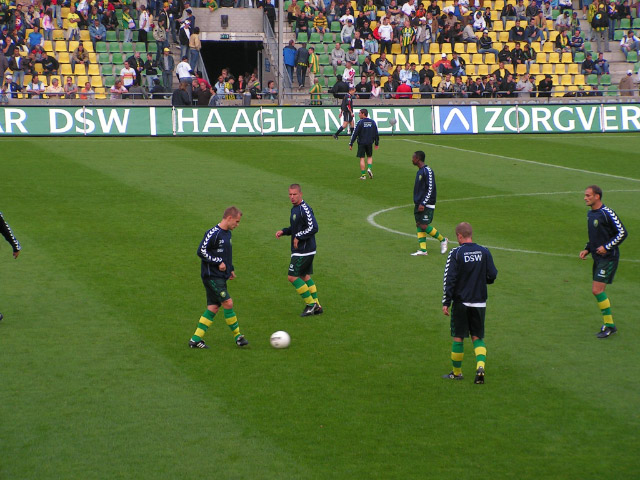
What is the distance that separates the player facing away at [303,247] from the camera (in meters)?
13.8

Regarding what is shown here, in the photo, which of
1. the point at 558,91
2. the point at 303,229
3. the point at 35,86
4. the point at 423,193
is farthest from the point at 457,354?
the point at 558,91

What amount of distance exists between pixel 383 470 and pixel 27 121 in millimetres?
29243

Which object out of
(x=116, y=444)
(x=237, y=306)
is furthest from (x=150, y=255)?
(x=116, y=444)

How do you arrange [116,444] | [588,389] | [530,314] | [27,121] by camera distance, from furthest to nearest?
[27,121] → [530,314] → [588,389] → [116,444]

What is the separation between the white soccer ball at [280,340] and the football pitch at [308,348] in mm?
130

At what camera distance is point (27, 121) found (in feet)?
115

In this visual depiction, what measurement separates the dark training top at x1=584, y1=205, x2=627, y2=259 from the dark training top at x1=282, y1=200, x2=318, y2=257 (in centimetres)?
388

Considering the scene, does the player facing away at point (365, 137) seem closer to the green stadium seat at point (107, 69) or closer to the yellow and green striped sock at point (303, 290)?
the yellow and green striped sock at point (303, 290)

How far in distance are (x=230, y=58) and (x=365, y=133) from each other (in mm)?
24927

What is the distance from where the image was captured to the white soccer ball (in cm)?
1239

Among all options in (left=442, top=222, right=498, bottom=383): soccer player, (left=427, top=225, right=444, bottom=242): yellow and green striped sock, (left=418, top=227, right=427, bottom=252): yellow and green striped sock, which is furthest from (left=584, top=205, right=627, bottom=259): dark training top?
(left=418, top=227, right=427, bottom=252): yellow and green striped sock

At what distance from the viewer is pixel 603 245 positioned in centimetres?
1283

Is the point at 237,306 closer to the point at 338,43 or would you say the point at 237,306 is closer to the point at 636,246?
the point at 636,246

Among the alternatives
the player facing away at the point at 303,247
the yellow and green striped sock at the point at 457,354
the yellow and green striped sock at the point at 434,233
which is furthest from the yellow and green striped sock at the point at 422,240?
the yellow and green striped sock at the point at 457,354
